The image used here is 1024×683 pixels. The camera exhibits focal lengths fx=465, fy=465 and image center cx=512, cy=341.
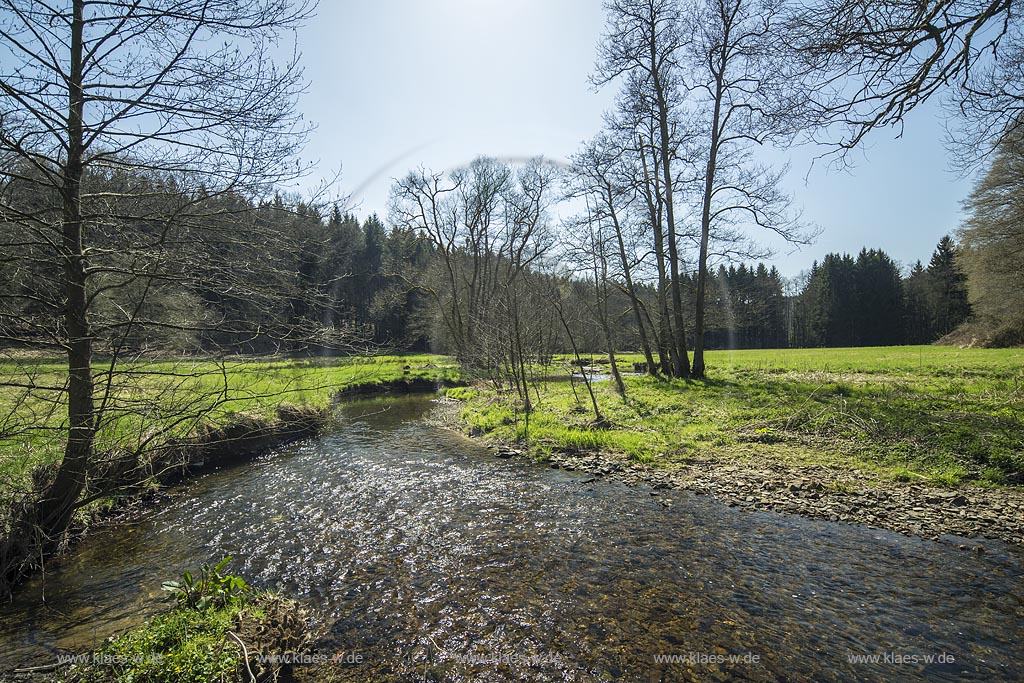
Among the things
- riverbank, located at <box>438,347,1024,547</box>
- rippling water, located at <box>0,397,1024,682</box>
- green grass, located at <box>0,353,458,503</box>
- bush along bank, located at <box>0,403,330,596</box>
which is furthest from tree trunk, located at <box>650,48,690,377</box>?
green grass, located at <box>0,353,458,503</box>

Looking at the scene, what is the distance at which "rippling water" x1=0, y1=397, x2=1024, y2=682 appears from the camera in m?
3.66

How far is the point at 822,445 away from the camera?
28.1ft

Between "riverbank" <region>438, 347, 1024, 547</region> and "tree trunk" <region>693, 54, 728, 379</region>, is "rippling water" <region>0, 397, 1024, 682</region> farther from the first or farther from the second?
"tree trunk" <region>693, 54, 728, 379</region>

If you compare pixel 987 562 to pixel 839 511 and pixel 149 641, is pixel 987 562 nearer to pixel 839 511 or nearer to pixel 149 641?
pixel 839 511

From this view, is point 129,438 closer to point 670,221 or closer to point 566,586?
point 566,586

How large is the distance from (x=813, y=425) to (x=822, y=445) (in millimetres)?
1038

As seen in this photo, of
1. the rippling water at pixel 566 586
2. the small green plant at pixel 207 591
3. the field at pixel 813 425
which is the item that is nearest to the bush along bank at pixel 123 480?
the rippling water at pixel 566 586

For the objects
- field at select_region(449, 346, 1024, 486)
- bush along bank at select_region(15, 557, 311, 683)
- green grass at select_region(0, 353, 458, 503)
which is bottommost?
bush along bank at select_region(15, 557, 311, 683)

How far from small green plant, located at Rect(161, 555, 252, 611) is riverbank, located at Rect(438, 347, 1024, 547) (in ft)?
19.5

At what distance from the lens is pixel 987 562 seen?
15.8 feet

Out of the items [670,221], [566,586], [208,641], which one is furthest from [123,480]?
[670,221]

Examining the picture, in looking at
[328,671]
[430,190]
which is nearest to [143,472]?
[328,671]

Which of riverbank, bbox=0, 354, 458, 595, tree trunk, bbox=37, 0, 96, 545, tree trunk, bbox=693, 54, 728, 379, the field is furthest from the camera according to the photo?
tree trunk, bbox=693, 54, 728, 379

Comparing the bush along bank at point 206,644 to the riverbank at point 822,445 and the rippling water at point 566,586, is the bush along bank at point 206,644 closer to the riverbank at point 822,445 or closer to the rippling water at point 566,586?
the rippling water at point 566,586
